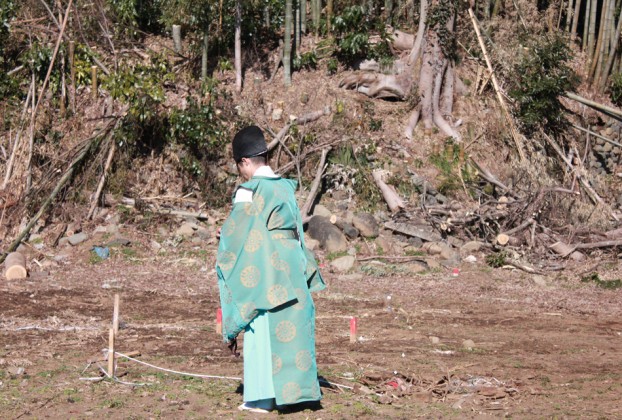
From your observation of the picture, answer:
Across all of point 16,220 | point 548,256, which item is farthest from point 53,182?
point 548,256

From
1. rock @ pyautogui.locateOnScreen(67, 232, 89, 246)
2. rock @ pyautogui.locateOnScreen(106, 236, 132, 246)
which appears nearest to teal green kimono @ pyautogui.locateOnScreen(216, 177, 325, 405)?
rock @ pyautogui.locateOnScreen(106, 236, 132, 246)

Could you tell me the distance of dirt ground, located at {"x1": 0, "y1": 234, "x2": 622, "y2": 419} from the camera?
5230mm

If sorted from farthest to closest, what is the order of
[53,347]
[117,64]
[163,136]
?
[117,64]
[163,136]
[53,347]

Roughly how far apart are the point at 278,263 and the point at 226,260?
0.95 ft

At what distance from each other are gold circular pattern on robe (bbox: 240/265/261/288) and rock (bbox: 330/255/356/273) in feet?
18.9

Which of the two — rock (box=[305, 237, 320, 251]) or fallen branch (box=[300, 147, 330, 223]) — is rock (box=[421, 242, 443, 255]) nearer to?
rock (box=[305, 237, 320, 251])

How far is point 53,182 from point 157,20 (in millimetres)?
4785

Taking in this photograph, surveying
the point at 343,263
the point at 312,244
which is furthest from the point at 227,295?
the point at 312,244

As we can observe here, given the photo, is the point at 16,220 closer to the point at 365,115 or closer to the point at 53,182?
the point at 53,182

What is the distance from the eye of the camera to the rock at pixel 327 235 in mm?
11141

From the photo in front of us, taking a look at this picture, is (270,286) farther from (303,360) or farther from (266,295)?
(303,360)

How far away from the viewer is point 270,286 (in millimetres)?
4719

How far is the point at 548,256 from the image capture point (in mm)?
10945

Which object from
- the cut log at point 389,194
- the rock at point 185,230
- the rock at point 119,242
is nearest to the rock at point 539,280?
the cut log at point 389,194
